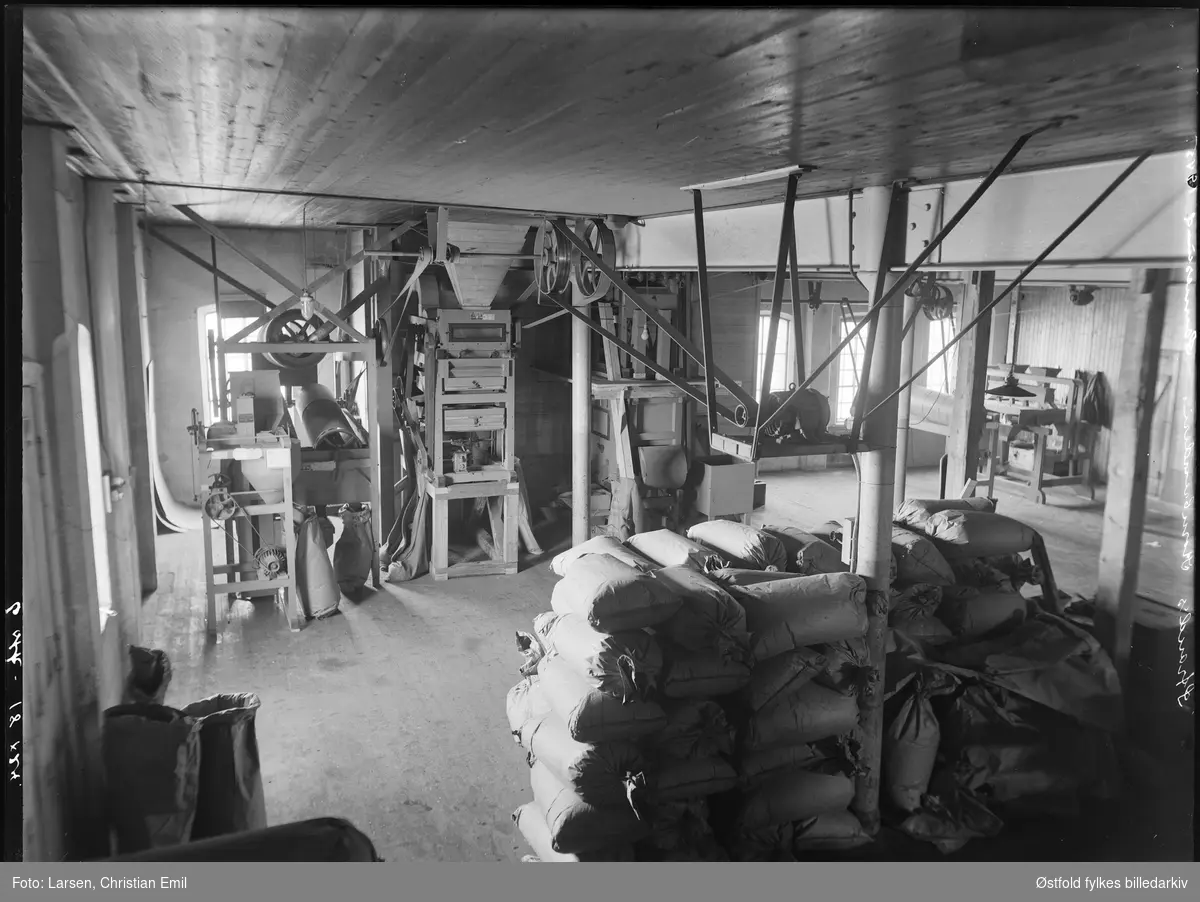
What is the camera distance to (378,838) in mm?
4645

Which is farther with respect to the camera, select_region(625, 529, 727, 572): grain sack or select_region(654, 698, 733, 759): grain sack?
select_region(625, 529, 727, 572): grain sack

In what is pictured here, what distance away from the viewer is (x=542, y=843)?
4.37 m

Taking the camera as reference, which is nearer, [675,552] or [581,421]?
[675,552]

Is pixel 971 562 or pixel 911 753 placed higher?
pixel 971 562

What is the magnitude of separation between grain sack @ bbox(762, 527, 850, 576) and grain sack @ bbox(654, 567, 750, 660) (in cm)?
98

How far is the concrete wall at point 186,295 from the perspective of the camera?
10.2 metres

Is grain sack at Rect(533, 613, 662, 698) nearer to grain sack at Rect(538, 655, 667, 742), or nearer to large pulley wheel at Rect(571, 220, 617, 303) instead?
grain sack at Rect(538, 655, 667, 742)

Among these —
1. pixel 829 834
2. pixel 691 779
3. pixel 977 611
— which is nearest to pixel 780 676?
pixel 691 779

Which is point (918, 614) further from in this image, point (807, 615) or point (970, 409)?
point (970, 409)

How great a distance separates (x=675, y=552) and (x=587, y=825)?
200 cm

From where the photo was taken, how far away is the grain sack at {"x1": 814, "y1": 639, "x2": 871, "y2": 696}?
472cm

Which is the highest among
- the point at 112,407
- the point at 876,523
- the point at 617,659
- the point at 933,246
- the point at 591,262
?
the point at 591,262

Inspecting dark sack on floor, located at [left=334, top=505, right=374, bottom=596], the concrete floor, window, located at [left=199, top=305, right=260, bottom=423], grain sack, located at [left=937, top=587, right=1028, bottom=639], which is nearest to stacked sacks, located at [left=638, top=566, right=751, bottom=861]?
the concrete floor

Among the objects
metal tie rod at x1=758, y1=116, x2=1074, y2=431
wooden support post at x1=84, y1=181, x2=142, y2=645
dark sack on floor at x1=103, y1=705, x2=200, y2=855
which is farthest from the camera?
wooden support post at x1=84, y1=181, x2=142, y2=645
